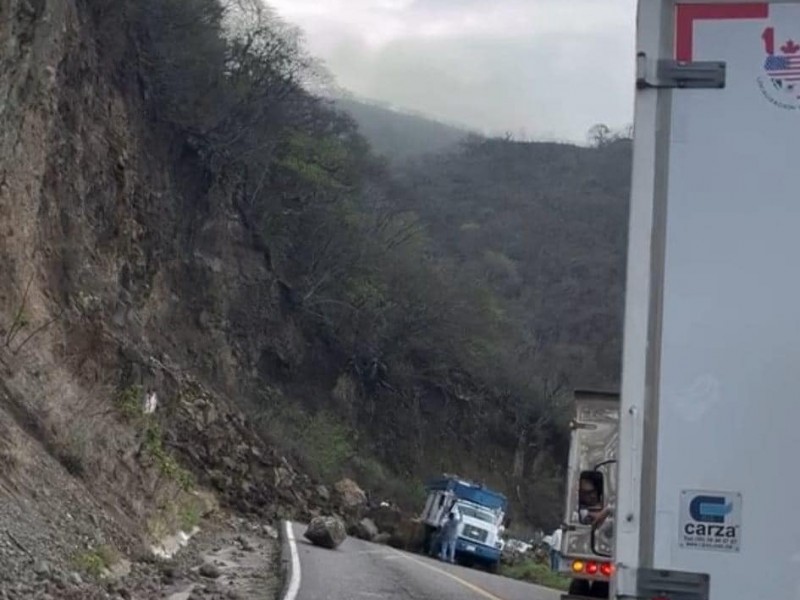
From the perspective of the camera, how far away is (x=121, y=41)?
31.1 metres

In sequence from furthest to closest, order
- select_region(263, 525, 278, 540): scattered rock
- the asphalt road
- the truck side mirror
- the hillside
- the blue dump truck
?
the blue dump truck, select_region(263, 525, 278, 540): scattered rock, the hillside, the asphalt road, the truck side mirror

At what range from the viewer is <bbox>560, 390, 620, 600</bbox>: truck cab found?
37.9 feet

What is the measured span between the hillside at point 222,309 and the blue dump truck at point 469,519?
135 inches

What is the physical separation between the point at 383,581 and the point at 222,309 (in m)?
21.9

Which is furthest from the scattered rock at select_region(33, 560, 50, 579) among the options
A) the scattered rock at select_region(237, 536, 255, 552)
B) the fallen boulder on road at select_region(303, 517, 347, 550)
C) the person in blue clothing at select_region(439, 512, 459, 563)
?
the person in blue clothing at select_region(439, 512, 459, 563)

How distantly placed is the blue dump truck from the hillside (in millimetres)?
3435

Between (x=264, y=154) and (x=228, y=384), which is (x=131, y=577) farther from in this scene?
(x=264, y=154)

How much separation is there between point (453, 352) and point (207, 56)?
2149 centimetres

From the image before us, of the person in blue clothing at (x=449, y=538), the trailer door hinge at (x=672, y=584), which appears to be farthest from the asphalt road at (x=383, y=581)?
the trailer door hinge at (x=672, y=584)

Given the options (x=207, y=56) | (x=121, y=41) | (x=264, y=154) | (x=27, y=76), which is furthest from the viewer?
(x=264, y=154)

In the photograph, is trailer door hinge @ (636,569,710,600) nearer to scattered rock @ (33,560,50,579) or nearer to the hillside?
the hillside

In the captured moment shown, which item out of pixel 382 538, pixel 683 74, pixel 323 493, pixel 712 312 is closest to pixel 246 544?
pixel 382 538

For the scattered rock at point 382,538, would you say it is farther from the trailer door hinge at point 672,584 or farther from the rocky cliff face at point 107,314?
the trailer door hinge at point 672,584

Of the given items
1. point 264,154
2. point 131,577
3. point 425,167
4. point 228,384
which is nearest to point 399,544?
point 228,384
